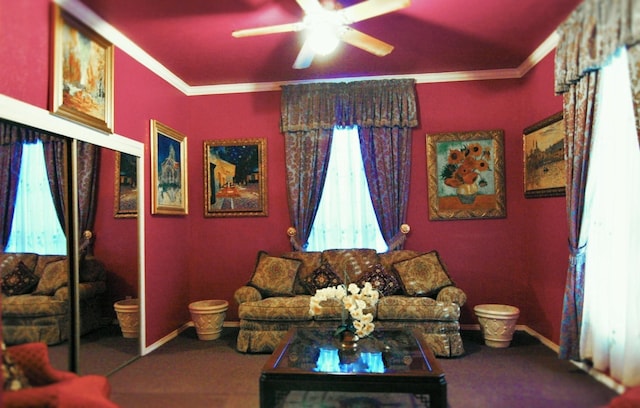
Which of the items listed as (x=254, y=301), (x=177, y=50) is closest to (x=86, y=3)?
(x=177, y=50)

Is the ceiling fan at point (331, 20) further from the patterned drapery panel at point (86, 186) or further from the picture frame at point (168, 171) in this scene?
the picture frame at point (168, 171)

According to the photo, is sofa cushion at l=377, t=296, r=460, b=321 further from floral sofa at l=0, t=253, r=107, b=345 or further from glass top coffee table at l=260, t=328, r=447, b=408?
floral sofa at l=0, t=253, r=107, b=345

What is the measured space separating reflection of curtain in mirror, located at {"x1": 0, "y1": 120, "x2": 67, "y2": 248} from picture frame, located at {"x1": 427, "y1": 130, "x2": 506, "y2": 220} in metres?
3.34

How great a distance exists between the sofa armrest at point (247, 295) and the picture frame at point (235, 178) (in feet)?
3.31

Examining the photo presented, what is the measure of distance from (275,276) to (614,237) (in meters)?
2.82

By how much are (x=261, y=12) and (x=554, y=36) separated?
2041mm

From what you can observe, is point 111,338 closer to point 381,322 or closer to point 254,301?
point 254,301

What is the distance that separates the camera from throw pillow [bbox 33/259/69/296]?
6.77 ft

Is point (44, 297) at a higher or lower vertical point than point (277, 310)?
higher

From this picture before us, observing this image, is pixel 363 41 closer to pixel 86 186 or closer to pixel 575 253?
pixel 575 253

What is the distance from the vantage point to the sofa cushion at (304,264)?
385 cm

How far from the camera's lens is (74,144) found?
2.51 metres

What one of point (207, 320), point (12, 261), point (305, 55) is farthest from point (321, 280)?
point (12, 261)

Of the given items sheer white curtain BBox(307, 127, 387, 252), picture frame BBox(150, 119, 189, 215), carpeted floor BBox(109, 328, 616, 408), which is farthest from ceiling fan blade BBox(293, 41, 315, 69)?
carpeted floor BBox(109, 328, 616, 408)
